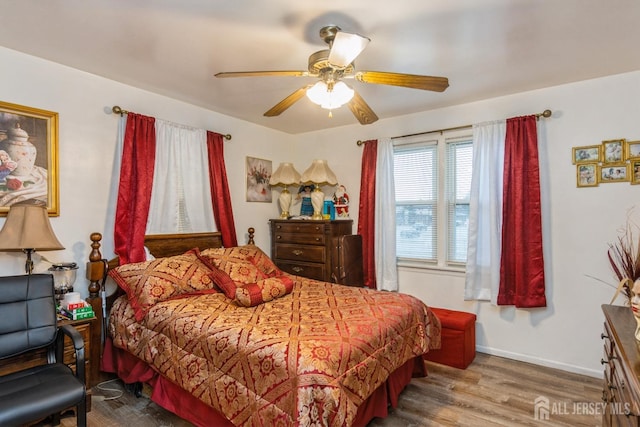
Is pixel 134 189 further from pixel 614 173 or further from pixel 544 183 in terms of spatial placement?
pixel 614 173

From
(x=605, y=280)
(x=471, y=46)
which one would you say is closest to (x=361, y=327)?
(x=471, y=46)

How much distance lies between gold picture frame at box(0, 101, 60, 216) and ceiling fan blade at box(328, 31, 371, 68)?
227cm

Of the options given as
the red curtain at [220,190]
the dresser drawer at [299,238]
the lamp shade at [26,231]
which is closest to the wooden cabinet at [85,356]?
the lamp shade at [26,231]

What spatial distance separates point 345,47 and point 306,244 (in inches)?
103

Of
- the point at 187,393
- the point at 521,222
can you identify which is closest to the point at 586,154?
the point at 521,222

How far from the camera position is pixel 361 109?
2418mm

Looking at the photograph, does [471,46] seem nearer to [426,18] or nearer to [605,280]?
[426,18]

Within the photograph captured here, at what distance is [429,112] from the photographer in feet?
12.5

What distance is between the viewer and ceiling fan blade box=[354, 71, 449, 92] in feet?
6.33

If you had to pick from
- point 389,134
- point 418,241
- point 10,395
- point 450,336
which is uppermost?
point 389,134

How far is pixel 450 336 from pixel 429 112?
237cm

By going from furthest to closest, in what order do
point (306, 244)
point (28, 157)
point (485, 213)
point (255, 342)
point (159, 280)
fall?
point (306, 244) → point (485, 213) → point (159, 280) → point (28, 157) → point (255, 342)

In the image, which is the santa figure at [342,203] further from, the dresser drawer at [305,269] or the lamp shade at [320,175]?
the dresser drawer at [305,269]

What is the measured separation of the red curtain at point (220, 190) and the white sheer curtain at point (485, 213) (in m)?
2.55
